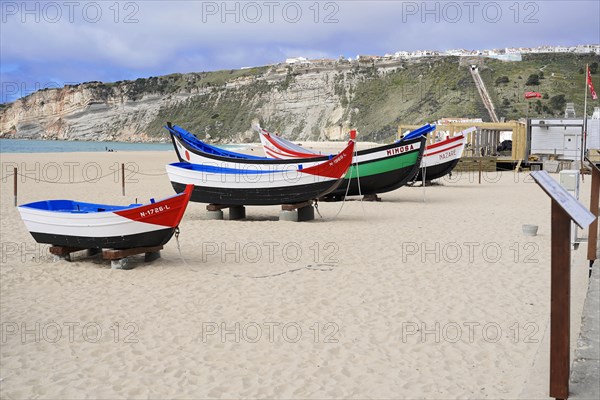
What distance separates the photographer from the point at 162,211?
969 cm

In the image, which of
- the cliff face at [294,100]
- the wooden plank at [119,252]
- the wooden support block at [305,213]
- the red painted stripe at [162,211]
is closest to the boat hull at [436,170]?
the wooden support block at [305,213]

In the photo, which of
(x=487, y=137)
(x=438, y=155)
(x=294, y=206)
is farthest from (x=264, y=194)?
(x=487, y=137)

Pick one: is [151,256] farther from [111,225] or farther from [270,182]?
[270,182]

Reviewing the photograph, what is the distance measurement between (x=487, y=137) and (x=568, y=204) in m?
33.8

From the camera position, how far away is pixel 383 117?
95250 millimetres

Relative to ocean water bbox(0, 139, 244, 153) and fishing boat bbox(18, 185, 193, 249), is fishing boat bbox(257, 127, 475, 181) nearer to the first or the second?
fishing boat bbox(18, 185, 193, 249)

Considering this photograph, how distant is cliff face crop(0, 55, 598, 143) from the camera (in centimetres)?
8831

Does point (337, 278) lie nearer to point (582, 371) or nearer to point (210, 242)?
point (210, 242)

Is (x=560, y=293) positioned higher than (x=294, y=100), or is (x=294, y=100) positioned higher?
(x=294, y=100)

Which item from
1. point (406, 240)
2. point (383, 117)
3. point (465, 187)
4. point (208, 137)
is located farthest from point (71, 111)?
point (406, 240)

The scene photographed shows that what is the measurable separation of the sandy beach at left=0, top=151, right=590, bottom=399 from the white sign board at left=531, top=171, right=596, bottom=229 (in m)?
1.36

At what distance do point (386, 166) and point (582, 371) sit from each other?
13.5 metres

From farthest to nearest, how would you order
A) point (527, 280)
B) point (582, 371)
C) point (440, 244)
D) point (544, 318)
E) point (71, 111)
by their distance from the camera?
point (71, 111) < point (440, 244) < point (527, 280) < point (544, 318) < point (582, 371)

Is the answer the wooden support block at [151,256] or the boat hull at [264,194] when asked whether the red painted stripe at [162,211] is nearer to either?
the wooden support block at [151,256]
